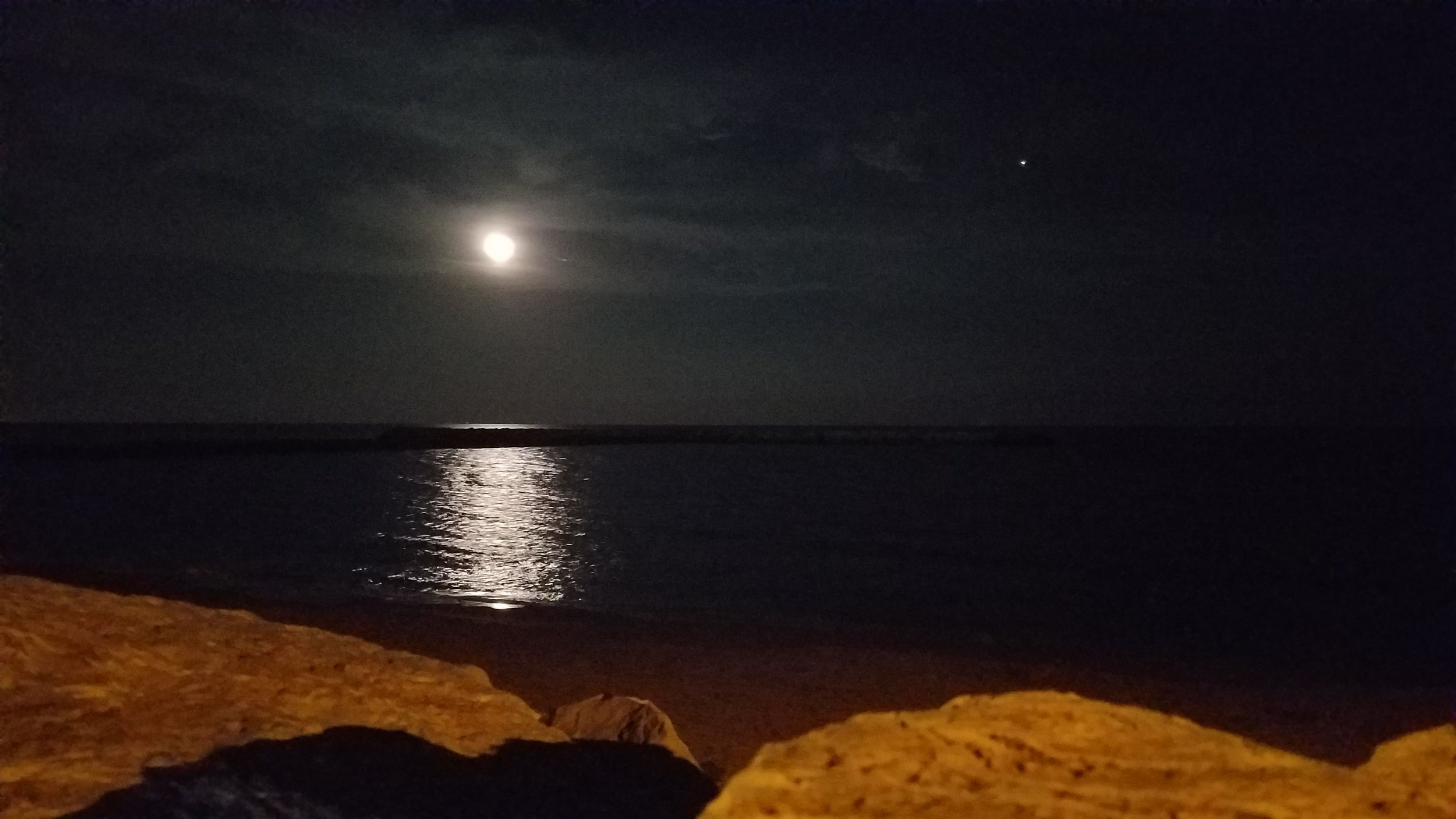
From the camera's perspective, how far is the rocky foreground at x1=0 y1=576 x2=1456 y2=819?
345 cm

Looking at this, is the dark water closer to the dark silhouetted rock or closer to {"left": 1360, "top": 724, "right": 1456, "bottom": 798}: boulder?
the dark silhouetted rock

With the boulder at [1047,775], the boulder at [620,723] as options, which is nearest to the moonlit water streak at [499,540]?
the boulder at [620,723]

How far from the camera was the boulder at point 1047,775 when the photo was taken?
3.32m

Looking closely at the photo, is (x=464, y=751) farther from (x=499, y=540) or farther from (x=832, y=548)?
(x=832, y=548)

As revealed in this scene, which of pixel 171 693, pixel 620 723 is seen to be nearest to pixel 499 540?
pixel 620 723

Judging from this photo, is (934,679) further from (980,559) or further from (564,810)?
(980,559)

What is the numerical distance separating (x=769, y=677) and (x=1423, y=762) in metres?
9.74

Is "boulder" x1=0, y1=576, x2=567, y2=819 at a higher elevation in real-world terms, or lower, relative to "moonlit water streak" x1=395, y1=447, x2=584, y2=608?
higher

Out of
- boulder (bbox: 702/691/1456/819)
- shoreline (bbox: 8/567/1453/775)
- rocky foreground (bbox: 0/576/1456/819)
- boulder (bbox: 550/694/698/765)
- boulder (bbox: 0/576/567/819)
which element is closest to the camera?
boulder (bbox: 702/691/1456/819)

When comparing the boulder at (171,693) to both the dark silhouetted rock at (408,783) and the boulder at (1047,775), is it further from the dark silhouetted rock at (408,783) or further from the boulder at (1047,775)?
the boulder at (1047,775)

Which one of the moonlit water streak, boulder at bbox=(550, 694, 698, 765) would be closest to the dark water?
the moonlit water streak

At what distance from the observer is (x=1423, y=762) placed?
4.48 meters

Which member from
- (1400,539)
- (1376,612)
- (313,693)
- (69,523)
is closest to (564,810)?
(313,693)

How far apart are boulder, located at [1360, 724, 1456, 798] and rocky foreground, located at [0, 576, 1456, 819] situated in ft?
0.07
